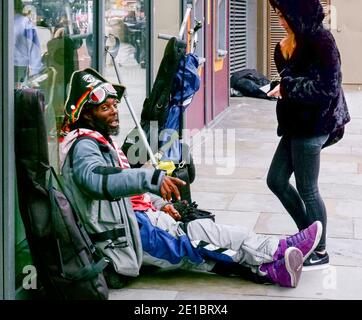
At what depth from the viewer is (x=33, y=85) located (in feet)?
15.6

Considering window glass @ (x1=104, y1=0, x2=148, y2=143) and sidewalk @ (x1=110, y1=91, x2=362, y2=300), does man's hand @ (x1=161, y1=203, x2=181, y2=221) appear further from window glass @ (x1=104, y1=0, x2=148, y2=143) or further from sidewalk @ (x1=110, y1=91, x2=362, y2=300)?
window glass @ (x1=104, y1=0, x2=148, y2=143)

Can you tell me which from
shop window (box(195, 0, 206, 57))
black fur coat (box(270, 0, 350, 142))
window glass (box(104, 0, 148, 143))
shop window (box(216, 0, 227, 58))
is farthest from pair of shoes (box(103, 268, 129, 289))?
shop window (box(216, 0, 227, 58))

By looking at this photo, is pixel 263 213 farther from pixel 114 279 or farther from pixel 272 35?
pixel 272 35

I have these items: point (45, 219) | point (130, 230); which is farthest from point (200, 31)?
point (45, 219)

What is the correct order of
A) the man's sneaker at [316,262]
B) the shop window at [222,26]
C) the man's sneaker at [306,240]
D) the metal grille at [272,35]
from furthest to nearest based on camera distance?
the metal grille at [272,35], the shop window at [222,26], the man's sneaker at [316,262], the man's sneaker at [306,240]

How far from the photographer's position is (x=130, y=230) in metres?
4.59

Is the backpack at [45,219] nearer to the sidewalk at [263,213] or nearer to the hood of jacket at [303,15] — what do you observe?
the sidewalk at [263,213]

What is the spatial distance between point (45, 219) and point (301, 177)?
1.71 meters

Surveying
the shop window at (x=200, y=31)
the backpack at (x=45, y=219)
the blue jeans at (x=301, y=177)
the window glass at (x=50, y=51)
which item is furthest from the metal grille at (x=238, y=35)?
the backpack at (x=45, y=219)

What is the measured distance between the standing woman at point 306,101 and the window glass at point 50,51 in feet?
4.41

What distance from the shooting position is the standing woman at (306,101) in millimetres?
4758

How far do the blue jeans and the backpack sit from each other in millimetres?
1500

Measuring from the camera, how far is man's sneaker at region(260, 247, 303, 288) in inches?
180
